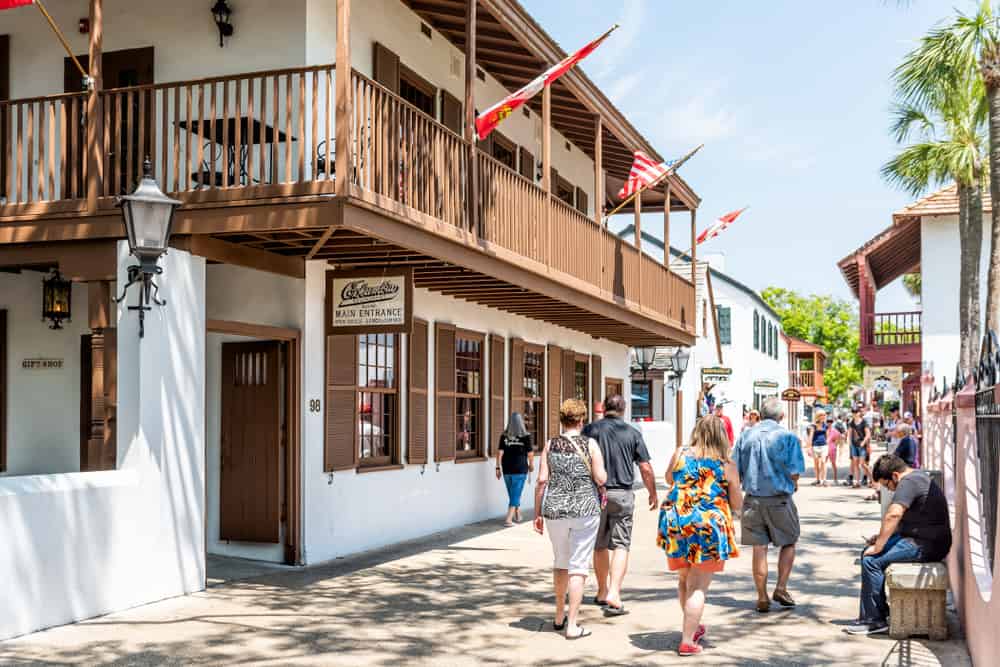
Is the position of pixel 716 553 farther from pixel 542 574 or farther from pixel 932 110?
pixel 932 110

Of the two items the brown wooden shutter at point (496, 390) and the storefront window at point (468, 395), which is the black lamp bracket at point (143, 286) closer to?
the storefront window at point (468, 395)

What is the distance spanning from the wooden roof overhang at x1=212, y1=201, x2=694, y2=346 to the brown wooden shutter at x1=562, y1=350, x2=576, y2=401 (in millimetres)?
1457

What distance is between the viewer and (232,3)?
480 inches

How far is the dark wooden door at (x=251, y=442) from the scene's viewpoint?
1197cm

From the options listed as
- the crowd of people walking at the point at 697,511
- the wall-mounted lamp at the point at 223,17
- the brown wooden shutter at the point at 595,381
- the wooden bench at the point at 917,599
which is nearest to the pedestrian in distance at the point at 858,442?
the brown wooden shutter at the point at 595,381

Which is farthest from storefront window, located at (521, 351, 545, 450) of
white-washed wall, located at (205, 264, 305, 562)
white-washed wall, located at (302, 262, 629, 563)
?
white-washed wall, located at (205, 264, 305, 562)

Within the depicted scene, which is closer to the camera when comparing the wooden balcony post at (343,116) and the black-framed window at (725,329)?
the wooden balcony post at (343,116)

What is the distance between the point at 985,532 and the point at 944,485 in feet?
12.4

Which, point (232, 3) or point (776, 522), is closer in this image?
point (776, 522)

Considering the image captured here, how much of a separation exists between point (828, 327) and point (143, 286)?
89274mm

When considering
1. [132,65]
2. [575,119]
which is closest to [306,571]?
[132,65]

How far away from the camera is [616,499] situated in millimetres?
9414

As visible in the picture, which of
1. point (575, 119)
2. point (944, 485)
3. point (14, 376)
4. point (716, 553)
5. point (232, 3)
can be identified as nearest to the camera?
point (716, 553)

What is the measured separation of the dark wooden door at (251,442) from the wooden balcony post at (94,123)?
2.34 meters
